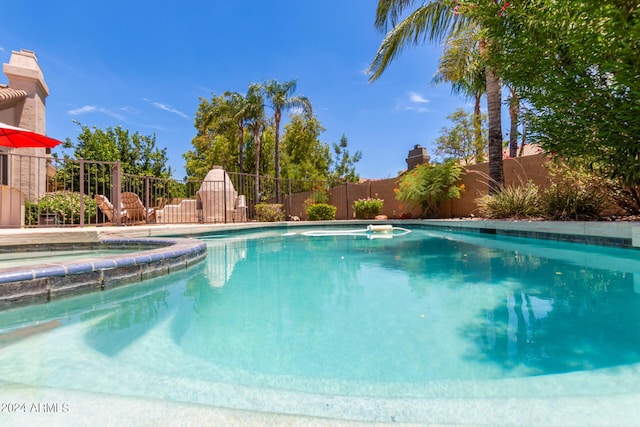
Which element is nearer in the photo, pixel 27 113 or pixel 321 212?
pixel 27 113

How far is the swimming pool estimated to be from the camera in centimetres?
119

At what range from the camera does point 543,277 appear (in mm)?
3385

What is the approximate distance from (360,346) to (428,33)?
10860mm

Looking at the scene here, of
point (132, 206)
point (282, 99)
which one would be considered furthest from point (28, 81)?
point (282, 99)

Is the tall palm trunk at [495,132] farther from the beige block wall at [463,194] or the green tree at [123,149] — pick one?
the green tree at [123,149]

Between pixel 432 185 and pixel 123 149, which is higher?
pixel 123 149

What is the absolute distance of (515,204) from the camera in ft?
25.4

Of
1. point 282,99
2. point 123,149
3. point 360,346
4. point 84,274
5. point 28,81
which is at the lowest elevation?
point 360,346

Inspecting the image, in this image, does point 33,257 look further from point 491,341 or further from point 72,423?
point 491,341

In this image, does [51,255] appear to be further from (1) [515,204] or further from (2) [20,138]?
(1) [515,204]

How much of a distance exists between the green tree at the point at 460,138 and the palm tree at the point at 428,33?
33.7 ft

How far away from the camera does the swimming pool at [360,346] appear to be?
3.90ft

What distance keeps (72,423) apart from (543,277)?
401cm

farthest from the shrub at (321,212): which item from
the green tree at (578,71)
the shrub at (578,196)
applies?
the green tree at (578,71)
